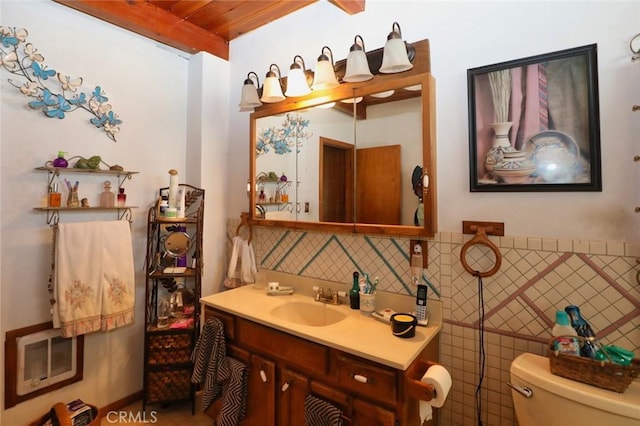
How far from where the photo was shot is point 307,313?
1.83 meters

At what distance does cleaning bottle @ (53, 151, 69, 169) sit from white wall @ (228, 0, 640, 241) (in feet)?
5.66

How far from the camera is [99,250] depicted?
1.86 meters

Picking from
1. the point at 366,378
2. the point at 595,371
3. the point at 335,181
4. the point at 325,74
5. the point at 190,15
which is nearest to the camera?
the point at 595,371

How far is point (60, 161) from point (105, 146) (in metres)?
0.30

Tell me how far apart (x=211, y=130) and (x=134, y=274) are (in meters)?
1.20

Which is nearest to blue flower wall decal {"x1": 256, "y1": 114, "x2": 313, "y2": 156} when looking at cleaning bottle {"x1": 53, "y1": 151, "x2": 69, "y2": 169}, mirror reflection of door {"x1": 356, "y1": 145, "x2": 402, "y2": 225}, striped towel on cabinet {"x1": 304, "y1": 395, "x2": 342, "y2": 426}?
mirror reflection of door {"x1": 356, "y1": 145, "x2": 402, "y2": 225}

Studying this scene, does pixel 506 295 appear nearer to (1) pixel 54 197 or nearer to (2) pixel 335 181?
(2) pixel 335 181

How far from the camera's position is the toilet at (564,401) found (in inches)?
36.7

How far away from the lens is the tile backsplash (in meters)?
1.15

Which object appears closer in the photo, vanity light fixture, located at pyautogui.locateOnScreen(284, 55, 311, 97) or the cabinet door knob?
the cabinet door knob

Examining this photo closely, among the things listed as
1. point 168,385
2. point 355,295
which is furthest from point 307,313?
point 168,385

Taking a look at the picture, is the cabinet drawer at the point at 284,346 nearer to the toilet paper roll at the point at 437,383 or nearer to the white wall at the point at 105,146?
the toilet paper roll at the point at 437,383

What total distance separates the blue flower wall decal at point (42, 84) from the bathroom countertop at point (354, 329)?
1.42m

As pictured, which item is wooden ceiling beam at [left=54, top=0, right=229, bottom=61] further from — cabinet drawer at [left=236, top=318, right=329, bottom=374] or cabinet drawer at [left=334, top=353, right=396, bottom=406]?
cabinet drawer at [left=334, top=353, right=396, bottom=406]
